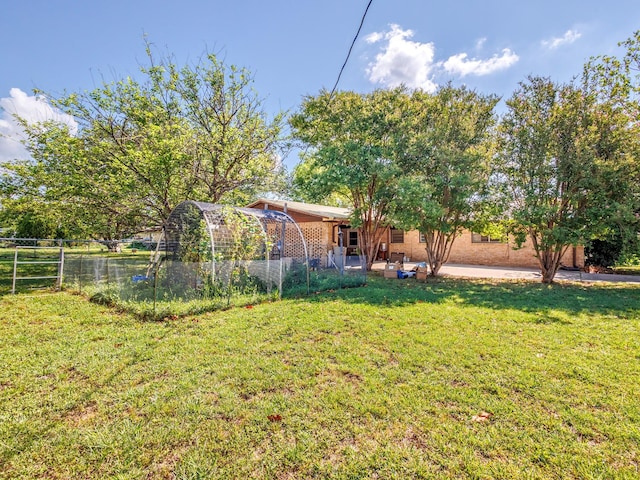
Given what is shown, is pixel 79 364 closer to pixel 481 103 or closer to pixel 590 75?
pixel 481 103

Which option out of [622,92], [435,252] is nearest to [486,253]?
[435,252]

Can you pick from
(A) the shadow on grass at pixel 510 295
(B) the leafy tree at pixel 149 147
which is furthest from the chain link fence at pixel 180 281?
(B) the leafy tree at pixel 149 147

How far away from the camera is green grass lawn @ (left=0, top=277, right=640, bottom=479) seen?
2.03 meters

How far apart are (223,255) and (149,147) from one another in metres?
4.72

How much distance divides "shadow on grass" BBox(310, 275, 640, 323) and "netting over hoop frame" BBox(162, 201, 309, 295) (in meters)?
1.26

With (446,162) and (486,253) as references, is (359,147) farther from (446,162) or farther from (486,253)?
(486,253)

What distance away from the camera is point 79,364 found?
3463 mm

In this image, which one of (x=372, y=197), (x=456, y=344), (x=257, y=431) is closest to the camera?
(x=257, y=431)

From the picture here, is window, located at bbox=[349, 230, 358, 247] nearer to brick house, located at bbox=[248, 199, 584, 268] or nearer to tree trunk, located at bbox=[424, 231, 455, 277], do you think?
brick house, located at bbox=[248, 199, 584, 268]

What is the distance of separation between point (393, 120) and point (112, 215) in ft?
34.6

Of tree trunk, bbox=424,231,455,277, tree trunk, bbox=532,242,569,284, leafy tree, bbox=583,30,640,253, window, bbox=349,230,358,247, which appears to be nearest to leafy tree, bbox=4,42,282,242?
tree trunk, bbox=424,231,455,277

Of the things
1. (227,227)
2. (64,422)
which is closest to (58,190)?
(227,227)

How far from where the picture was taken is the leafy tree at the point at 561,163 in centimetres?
887

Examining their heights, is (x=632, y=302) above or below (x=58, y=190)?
below
